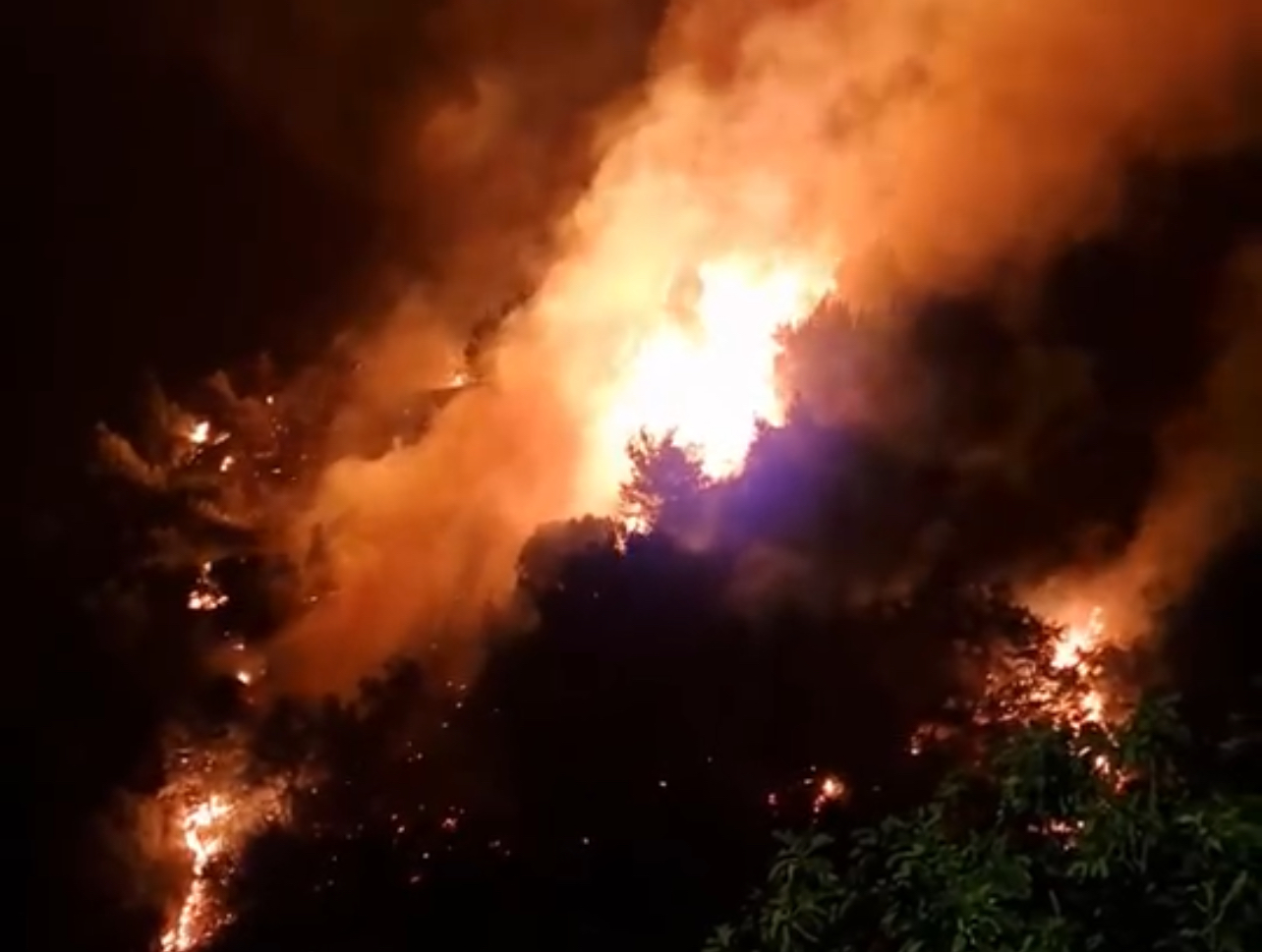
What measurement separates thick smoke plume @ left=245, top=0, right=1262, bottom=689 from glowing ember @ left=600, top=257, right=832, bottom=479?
0.11 metres

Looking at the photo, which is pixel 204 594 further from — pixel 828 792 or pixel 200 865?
pixel 828 792

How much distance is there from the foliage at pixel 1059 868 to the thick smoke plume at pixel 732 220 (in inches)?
202

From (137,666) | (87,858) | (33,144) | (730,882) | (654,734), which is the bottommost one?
(730,882)

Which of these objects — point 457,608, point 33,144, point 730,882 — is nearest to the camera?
point 730,882

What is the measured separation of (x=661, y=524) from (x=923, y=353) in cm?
178

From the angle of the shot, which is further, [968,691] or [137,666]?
[137,666]

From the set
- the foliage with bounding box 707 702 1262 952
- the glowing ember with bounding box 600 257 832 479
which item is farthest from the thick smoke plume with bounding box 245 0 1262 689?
the foliage with bounding box 707 702 1262 952

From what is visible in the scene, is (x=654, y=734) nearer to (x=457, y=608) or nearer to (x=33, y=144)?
(x=457, y=608)

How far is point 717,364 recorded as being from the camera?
33.7 ft

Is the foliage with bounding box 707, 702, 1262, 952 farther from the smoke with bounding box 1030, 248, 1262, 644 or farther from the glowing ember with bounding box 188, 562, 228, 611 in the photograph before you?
the glowing ember with bounding box 188, 562, 228, 611

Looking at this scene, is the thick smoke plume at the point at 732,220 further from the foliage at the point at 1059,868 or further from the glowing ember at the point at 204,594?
the foliage at the point at 1059,868

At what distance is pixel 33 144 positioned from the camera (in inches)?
434

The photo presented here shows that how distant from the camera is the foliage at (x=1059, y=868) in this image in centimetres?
448

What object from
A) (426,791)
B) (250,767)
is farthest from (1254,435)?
(250,767)
